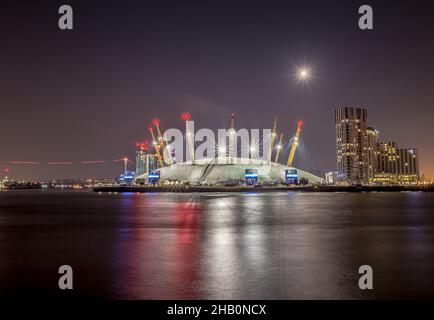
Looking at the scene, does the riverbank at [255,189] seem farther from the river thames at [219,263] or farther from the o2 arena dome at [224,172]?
the river thames at [219,263]

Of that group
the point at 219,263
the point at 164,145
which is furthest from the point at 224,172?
the point at 219,263

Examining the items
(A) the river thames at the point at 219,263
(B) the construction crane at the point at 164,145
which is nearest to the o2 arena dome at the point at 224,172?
(B) the construction crane at the point at 164,145

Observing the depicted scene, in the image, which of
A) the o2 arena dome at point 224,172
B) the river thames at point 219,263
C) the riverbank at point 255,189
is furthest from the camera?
the o2 arena dome at point 224,172

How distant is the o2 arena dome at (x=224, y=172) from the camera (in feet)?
522

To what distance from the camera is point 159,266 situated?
1209 centimetres

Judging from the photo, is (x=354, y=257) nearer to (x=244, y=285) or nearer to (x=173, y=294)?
(x=244, y=285)

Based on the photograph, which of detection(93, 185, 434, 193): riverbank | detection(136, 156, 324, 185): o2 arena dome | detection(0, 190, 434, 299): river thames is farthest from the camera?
detection(136, 156, 324, 185): o2 arena dome

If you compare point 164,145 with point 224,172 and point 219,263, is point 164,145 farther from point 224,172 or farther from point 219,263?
point 219,263

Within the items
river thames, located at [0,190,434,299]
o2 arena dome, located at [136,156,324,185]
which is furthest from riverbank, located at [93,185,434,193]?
river thames, located at [0,190,434,299]

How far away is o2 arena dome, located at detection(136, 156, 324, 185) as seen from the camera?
159100mm

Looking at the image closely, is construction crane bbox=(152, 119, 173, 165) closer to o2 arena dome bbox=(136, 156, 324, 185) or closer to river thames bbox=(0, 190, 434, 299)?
o2 arena dome bbox=(136, 156, 324, 185)

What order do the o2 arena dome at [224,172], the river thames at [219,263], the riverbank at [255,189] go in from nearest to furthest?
the river thames at [219,263] < the riverbank at [255,189] < the o2 arena dome at [224,172]

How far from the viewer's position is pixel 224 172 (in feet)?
543
